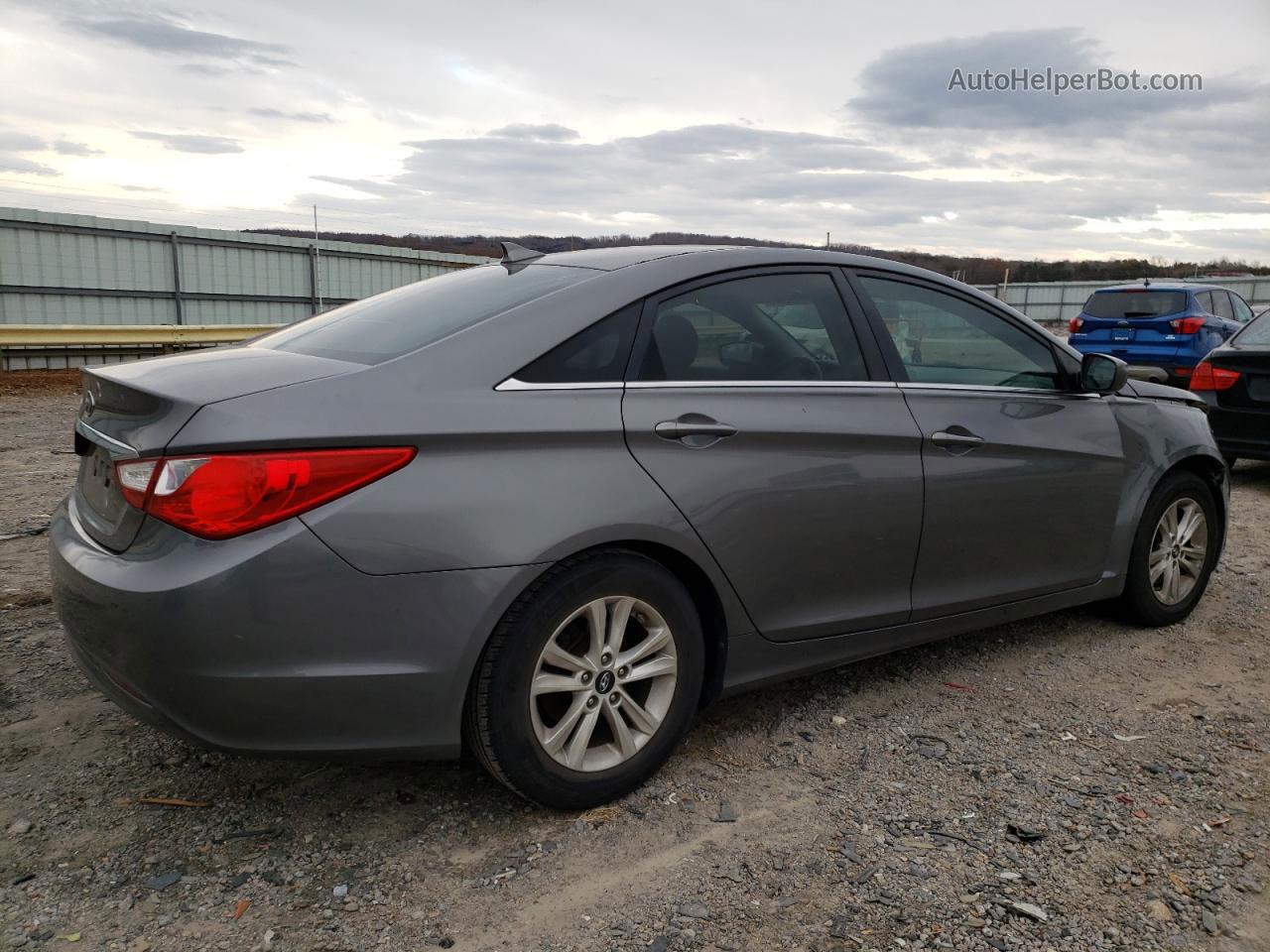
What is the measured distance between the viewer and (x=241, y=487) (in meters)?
2.29

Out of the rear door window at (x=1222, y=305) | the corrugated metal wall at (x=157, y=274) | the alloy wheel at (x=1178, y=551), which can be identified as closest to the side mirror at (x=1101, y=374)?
the alloy wheel at (x=1178, y=551)

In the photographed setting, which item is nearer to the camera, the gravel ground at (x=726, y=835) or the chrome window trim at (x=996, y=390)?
the gravel ground at (x=726, y=835)

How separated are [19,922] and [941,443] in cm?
292

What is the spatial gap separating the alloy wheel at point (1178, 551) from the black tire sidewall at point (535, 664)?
2.55 metres

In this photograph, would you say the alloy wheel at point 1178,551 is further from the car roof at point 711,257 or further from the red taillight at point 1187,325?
the red taillight at point 1187,325

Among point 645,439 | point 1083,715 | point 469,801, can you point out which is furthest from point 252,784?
point 1083,715

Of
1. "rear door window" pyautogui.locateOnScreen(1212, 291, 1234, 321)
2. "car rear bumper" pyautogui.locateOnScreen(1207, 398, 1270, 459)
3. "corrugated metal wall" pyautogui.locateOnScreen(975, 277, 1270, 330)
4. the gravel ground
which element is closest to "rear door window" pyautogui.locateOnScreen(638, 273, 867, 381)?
the gravel ground

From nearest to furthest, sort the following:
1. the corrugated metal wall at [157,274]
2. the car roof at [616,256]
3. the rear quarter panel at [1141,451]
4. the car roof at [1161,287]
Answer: the car roof at [616,256] < the rear quarter panel at [1141,451] < the car roof at [1161,287] < the corrugated metal wall at [157,274]

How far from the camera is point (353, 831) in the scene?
2.71m

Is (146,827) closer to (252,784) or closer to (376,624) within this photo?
Result: (252,784)

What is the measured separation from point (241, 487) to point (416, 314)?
95 centimetres

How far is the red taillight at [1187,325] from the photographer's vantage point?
13.0 metres

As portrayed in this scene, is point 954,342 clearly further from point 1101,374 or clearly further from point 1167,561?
point 1167,561

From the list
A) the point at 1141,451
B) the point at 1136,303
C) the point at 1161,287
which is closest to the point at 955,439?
the point at 1141,451
